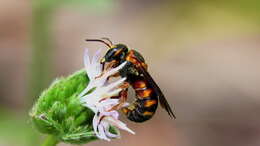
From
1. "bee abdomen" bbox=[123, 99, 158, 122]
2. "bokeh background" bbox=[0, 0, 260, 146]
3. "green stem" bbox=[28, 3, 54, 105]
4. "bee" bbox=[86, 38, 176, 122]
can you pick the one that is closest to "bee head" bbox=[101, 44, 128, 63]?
"bee" bbox=[86, 38, 176, 122]

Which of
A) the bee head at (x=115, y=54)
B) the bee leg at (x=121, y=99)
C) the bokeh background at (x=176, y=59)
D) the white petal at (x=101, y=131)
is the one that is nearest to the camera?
→ the white petal at (x=101, y=131)

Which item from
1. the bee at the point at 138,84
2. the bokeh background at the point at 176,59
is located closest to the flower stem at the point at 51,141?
the bee at the point at 138,84

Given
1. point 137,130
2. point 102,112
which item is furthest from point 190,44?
point 102,112

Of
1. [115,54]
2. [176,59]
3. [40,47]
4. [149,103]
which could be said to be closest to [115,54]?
[115,54]

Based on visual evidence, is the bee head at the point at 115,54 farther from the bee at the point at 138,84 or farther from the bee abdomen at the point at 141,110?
the bee abdomen at the point at 141,110

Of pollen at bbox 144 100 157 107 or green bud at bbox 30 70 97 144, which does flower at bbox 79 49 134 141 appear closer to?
green bud at bbox 30 70 97 144

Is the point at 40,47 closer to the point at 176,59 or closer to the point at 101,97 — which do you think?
the point at 101,97

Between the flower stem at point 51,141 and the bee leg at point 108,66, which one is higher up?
the bee leg at point 108,66
